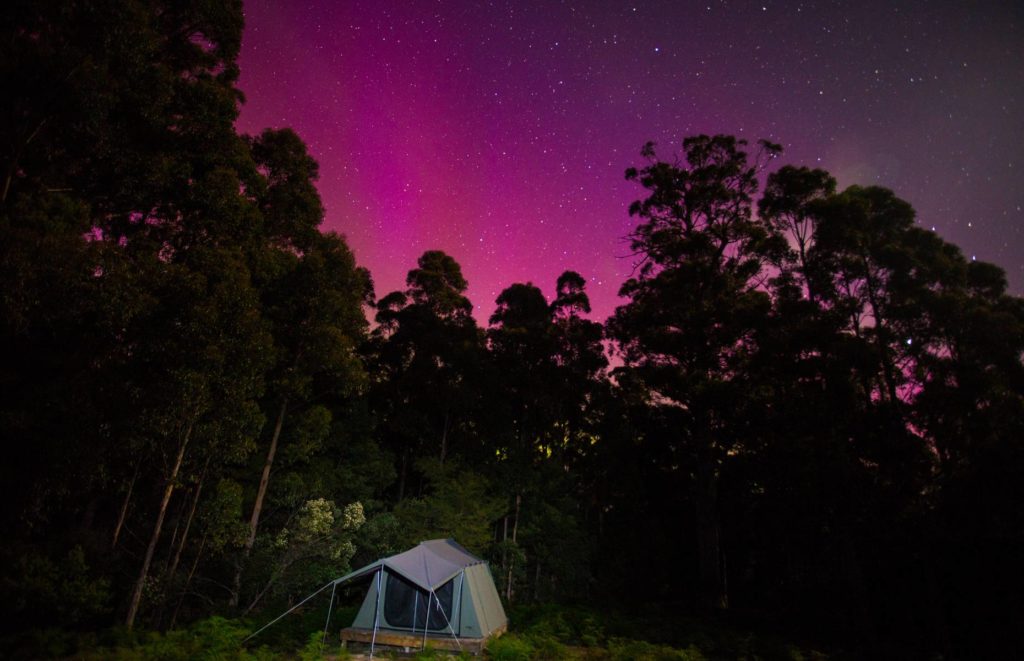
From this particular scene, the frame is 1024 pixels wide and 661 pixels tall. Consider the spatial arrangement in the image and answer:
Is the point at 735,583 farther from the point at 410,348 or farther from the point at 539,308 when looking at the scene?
the point at 410,348

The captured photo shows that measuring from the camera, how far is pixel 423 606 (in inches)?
411

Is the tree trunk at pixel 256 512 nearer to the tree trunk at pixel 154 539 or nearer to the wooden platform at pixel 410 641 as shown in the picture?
the tree trunk at pixel 154 539

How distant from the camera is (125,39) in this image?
7152mm

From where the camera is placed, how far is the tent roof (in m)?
9.34

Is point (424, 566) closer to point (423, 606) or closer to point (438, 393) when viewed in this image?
point (423, 606)

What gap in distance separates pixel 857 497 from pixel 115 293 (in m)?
17.1

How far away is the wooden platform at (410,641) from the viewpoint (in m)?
9.64

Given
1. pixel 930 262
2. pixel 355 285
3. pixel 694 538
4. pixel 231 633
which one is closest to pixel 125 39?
pixel 355 285

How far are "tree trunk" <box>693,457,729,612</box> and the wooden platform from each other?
8608 mm

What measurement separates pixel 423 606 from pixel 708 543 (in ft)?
33.2

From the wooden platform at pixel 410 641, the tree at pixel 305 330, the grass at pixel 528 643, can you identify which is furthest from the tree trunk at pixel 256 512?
the wooden platform at pixel 410 641

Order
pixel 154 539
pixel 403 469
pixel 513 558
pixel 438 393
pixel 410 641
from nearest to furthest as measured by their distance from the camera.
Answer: pixel 154 539, pixel 410 641, pixel 513 558, pixel 438 393, pixel 403 469

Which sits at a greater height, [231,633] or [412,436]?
[412,436]

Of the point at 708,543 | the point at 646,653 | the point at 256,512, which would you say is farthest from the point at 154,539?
the point at 708,543
